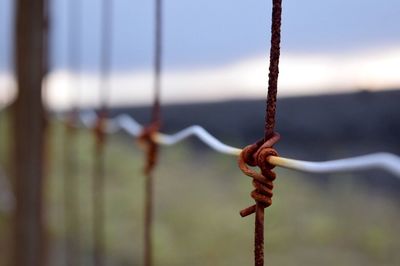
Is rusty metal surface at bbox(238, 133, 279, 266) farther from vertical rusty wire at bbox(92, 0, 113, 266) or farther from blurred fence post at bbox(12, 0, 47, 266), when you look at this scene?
blurred fence post at bbox(12, 0, 47, 266)

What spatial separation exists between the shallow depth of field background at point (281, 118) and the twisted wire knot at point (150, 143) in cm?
2

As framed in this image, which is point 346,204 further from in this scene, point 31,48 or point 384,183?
point 31,48

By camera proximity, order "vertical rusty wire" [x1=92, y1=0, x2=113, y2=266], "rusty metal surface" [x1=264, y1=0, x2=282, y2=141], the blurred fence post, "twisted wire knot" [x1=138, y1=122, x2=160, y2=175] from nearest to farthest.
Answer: "rusty metal surface" [x1=264, y1=0, x2=282, y2=141] < "twisted wire knot" [x1=138, y1=122, x2=160, y2=175] < "vertical rusty wire" [x1=92, y1=0, x2=113, y2=266] < the blurred fence post

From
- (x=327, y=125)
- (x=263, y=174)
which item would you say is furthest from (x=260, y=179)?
(x=327, y=125)

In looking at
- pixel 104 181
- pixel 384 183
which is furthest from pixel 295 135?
pixel 104 181

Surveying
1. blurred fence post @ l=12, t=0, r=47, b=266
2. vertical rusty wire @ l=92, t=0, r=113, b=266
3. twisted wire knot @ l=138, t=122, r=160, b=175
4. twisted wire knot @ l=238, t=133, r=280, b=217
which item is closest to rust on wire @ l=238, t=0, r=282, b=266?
twisted wire knot @ l=238, t=133, r=280, b=217

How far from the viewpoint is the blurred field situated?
0.34 meters

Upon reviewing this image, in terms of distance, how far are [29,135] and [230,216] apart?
661mm

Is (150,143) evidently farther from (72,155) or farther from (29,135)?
(72,155)

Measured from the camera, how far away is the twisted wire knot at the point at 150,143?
0.45 m

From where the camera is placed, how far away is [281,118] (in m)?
0.33

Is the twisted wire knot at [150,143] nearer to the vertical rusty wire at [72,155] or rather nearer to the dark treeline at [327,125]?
the dark treeline at [327,125]

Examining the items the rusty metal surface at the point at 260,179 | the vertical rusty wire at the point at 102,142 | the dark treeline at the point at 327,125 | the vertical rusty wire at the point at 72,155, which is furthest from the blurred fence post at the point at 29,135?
the rusty metal surface at the point at 260,179

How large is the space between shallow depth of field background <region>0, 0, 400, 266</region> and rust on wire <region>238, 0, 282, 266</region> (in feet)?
0.10
